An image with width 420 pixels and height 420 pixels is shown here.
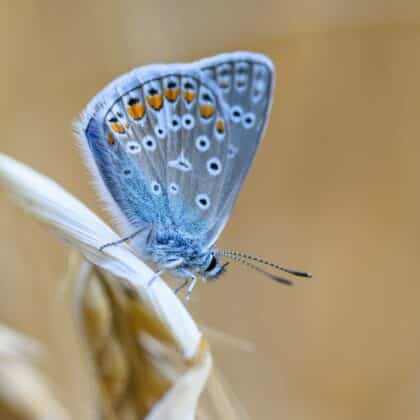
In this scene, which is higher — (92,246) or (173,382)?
(92,246)

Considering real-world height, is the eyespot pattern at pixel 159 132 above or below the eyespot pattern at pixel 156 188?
above

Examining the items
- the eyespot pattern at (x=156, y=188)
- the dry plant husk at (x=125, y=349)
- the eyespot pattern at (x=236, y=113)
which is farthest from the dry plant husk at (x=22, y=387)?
the eyespot pattern at (x=236, y=113)

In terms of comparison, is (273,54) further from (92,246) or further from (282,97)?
(92,246)

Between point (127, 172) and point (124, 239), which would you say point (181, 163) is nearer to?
point (127, 172)

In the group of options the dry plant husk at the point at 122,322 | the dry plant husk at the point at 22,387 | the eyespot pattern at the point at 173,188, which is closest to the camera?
the dry plant husk at the point at 122,322

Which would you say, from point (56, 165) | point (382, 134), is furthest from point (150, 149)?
point (382, 134)

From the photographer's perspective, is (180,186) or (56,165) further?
(56,165)

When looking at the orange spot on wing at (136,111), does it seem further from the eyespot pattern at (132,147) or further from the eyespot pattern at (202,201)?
the eyespot pattern at (202,201)
